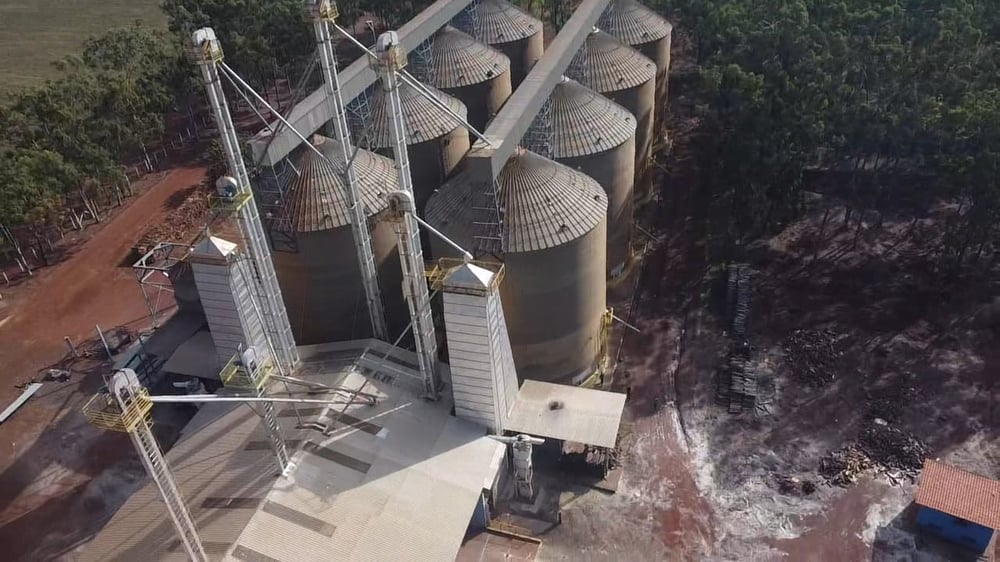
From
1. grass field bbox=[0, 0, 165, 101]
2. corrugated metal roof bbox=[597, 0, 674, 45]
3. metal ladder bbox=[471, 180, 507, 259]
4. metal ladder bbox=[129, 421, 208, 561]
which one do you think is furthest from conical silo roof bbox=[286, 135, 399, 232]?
grass field bbox=[0, 0, 165, 101]

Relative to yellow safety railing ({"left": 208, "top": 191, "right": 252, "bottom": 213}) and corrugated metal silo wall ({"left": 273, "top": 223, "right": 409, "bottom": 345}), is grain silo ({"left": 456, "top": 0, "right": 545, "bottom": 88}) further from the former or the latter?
yellow safety railing ({"left": 208, "top": 191, "right": 252, "bottom": 213})

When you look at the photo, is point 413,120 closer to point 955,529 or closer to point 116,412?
point 116,412

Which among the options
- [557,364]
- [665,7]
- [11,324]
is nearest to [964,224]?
[557,364]

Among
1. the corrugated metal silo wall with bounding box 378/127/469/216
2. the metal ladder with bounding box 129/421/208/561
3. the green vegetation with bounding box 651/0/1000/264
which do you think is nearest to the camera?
the metal ladder with bounding box 129/421/208/561

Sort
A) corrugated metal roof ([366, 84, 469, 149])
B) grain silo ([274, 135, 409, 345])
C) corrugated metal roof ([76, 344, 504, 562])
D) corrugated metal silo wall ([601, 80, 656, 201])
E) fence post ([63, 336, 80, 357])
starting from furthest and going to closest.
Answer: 1. corrugated metal silo wall ([601, 80, 656, 201])
2. fence post ([63, 336, 80, 357])
3. corrugated metal roof ([366, 84, 469, 149])
4. grain silo ([274, 135, 409, 345])
5. corrugated metal roof ([76, 344, 504, 562])

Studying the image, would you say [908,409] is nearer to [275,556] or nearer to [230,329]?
[275,556]

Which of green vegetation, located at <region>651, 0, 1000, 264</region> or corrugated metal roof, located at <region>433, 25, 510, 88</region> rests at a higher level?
corrugated metal roof, located at <region>433, 25, 510, 88</region>

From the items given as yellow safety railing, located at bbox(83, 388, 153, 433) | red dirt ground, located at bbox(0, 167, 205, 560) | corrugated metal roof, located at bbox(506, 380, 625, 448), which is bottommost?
red dirt ground, located at bbox(0, 167, 205, 560)

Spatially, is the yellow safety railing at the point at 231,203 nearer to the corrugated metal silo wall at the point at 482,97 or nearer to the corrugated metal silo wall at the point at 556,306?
the corrugated metal silo wall at the point at 556,306

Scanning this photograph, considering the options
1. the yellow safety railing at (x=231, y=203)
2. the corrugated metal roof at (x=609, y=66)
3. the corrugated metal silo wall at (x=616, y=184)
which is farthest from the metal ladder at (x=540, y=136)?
the yellow safety railing at (x=231, y=203)
